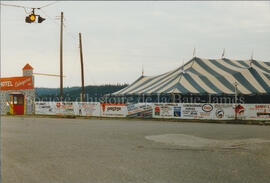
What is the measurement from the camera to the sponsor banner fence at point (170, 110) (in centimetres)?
2092

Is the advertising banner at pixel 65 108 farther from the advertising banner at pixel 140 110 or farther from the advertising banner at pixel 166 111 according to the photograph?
the advertising banner at pixel 166 111

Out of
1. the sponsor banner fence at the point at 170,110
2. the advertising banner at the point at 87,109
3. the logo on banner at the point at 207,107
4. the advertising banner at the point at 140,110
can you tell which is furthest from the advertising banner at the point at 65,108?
the logo on banner at the point at 207,107

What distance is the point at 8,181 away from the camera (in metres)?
5.21

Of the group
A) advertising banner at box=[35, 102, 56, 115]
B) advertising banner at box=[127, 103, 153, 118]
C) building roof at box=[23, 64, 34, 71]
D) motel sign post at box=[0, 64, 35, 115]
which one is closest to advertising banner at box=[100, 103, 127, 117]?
advertising banner at box=[127, 103, 153, 118]

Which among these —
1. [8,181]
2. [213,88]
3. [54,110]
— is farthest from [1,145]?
[54,110]

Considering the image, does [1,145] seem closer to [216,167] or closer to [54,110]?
[216,167]

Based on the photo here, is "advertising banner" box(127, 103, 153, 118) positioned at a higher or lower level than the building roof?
lower

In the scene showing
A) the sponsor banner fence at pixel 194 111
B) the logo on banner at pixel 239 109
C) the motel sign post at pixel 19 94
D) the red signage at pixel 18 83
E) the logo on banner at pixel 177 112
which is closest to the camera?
the logo on banner at pixel 239 109

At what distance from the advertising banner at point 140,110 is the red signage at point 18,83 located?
13.6m

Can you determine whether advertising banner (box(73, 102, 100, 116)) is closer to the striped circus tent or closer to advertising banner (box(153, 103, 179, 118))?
the striped circus tent

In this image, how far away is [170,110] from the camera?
23.2 meters

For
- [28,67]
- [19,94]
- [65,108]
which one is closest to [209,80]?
[65,108]

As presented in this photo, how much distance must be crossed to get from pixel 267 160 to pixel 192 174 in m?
2.45

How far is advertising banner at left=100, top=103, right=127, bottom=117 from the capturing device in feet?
83.0
